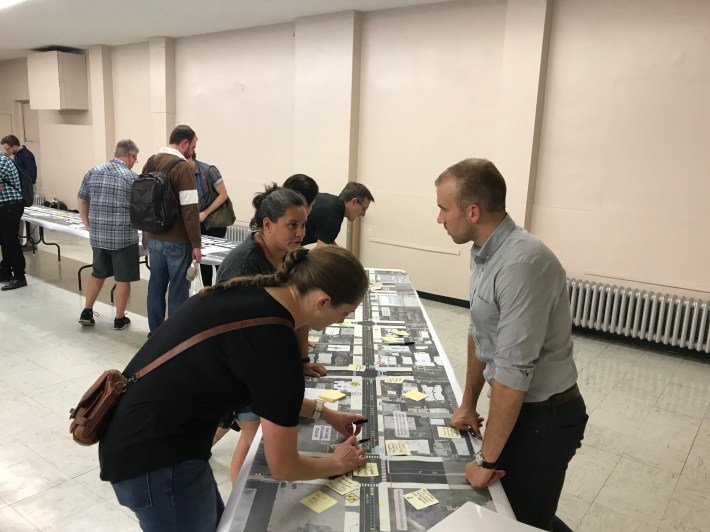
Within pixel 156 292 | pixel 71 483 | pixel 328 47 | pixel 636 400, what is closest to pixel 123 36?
pixel 328 47

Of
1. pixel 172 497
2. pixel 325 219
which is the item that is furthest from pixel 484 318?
pixel 325 219

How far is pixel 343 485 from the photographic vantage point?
54.3 inches

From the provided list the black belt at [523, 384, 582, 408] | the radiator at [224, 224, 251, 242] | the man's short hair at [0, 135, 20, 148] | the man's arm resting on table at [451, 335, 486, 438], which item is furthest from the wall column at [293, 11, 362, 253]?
the black belt at [523, 384, 582, 408]

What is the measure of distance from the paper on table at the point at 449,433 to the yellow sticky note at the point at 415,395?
0.67ft

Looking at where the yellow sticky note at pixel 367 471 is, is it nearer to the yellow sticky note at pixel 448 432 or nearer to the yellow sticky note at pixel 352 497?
the yellow sticky note at pixel 352 497

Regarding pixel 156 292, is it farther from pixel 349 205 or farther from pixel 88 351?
pixel 349 205

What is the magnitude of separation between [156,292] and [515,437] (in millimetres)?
3045

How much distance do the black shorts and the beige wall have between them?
254 cm

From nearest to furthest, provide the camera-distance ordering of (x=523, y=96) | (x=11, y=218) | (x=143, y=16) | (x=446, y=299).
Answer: (x=523, y=96)
(x=11, y=218)
(x=446, y=299)
(x=143, y=16)

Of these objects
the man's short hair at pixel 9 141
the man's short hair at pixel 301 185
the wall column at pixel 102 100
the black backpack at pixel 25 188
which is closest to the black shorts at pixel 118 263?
the black backpack at pixel 25 188

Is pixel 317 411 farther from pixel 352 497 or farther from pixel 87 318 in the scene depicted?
pixel 87 318

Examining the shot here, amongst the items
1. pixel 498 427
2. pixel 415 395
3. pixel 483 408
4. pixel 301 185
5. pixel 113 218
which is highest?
pixel 301 185

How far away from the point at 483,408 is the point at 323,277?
238cm

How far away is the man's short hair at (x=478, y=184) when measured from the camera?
57.3 inches
